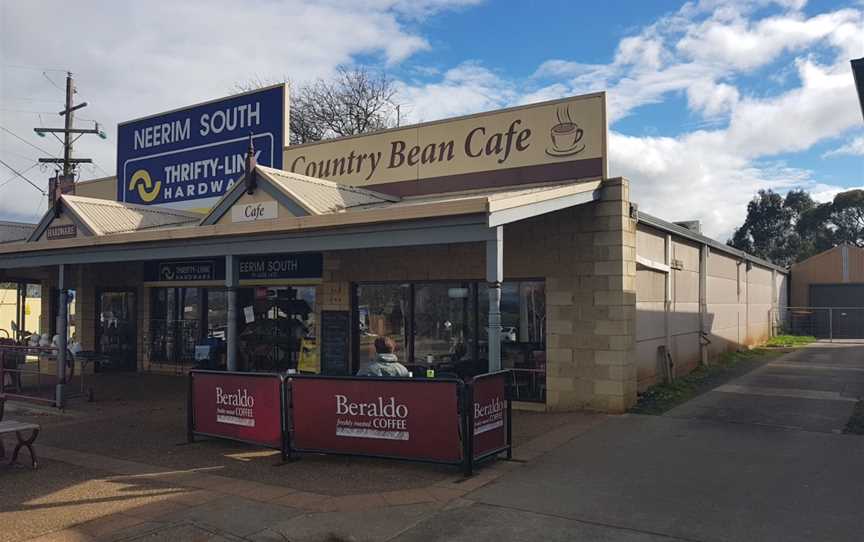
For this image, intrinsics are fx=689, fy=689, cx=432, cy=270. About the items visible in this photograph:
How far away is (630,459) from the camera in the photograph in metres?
7.48

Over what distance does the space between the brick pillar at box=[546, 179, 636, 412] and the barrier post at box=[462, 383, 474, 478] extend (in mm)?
3827

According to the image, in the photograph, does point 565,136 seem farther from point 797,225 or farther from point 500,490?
point 797,225

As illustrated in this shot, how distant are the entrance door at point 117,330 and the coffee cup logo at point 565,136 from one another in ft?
38.1

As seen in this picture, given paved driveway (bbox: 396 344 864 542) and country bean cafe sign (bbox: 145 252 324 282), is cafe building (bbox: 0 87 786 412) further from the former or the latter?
paved driveway (bbox: 396 344 864 542)

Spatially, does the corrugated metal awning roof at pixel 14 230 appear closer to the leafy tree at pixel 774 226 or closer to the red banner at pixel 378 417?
the red banner at pixel 378 417

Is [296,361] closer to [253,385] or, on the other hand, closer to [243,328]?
[243,328]

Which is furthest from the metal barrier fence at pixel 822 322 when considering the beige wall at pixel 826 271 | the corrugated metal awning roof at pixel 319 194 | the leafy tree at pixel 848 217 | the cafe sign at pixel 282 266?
the leafy tree at pixel 848 217

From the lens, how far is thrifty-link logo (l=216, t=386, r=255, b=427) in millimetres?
8297

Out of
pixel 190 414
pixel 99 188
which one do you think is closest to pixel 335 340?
pixel 190 414

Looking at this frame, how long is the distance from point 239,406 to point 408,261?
4.53 m

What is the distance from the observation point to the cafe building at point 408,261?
32.8 ft

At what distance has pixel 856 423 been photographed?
30.2 ft

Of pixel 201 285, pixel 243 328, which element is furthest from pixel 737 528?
pixel 201 285

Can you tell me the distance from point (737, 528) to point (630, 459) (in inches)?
86.0
